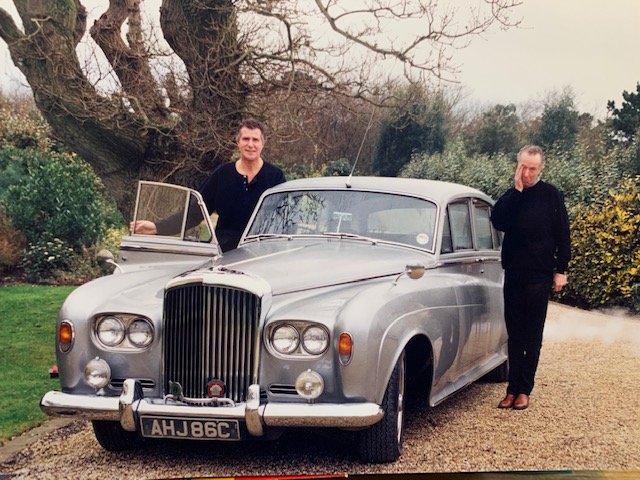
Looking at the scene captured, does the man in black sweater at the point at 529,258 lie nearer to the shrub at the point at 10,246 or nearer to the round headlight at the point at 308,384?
the round headlight at the point at 308,384

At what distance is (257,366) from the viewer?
10.8 ft

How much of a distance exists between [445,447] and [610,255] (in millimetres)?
3063

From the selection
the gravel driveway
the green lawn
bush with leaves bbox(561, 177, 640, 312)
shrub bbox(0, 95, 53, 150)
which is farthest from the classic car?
shrub bbox(0, 95, 53, 150)

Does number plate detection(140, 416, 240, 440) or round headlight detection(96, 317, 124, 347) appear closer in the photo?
number plate detection(140, 416, 240, 440)

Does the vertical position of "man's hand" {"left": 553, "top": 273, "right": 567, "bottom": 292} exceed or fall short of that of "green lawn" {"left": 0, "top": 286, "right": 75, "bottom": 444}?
it exceeds it

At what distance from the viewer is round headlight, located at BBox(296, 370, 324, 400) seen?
3.23 metres

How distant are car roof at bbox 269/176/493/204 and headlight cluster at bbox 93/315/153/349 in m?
1.53

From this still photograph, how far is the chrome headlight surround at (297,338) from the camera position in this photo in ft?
10.7

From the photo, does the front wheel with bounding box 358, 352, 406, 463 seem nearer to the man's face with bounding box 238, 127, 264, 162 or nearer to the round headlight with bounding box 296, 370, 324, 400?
the round headlight with bounding box 296, 370, 324, 400

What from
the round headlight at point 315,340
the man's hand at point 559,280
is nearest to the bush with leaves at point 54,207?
the man's hand at point 559,280

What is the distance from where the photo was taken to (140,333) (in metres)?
3.45

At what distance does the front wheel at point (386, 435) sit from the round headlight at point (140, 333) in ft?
3.31

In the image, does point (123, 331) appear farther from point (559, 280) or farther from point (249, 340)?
point (559, 280)

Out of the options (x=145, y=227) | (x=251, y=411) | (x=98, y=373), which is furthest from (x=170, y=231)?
(x=251, y=411)
